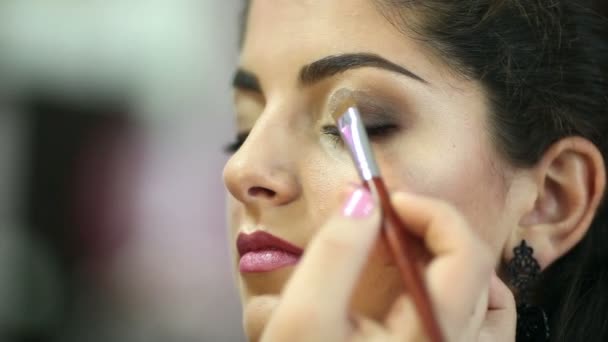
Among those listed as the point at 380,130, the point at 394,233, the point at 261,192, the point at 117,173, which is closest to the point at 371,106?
the point at 380,130

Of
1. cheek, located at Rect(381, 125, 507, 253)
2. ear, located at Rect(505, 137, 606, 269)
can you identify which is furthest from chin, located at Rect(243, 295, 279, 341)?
ear, located at Rect(505, 137, 606, 269)

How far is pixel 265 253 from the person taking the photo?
2.27 ft

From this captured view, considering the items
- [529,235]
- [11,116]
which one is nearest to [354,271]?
[529,235]

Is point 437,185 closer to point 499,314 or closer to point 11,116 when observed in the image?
point 499,314

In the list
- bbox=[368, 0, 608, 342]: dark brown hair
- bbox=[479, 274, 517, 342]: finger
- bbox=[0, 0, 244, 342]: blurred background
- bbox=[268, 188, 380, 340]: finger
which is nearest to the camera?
bbox=[268, 188, 380, 340]: finger

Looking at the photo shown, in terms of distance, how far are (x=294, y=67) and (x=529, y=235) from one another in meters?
0.30

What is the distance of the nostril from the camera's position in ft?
2.23

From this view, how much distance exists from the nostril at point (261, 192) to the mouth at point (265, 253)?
0.12ft

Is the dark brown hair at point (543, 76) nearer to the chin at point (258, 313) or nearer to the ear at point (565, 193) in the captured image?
the ear at point (565, 193)

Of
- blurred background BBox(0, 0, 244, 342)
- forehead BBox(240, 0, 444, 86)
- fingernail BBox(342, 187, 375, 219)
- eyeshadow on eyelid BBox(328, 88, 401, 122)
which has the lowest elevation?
blurred background BBox(0, 0, 244, 342)

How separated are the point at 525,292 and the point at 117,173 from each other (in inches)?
35.2

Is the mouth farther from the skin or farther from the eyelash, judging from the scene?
the eyelash

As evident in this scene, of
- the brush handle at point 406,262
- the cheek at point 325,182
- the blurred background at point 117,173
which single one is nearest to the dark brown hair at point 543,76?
the cheek at point 325,182

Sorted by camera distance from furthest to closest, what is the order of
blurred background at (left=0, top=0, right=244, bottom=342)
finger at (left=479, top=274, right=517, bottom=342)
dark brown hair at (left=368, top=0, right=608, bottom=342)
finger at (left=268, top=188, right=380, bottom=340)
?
blurred background at (left=0, top=0, right=244, bottom=342)
dark brown hair at (left=368, top=0, right=608, bottom=342)
finger at (left=479, top=274, right=517, bottom=342)
finger at (left=268, top=188, right=380, bottom=340)
